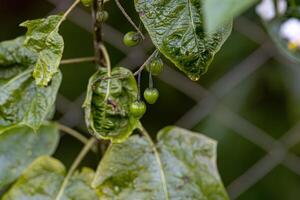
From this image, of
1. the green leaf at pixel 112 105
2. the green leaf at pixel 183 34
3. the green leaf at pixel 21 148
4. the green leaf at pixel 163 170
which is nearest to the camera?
the green leaf at pixel 183 34

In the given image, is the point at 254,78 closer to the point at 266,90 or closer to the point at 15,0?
the point at 266,90

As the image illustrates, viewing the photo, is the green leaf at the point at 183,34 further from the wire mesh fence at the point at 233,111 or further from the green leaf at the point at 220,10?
the wire mesh fence at the point at 233,111

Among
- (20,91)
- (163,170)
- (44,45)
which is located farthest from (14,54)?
(163,170)

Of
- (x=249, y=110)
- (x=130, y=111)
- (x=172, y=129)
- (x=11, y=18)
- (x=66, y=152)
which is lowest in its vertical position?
(x=66, y=152)

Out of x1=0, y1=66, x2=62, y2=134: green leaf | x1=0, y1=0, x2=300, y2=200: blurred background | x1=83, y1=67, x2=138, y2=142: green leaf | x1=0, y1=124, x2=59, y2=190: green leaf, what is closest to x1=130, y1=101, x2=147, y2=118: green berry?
x1=83, y1=67, x2=138, y2=142: green leaf

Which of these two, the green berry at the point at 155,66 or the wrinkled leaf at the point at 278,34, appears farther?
the wrinkled leaf at the point at 278,34

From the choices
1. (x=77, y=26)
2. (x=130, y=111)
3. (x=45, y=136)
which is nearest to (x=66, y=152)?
(x=77, y=26)

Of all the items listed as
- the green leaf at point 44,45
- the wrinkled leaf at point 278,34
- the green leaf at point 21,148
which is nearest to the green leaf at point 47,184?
the green leaf at point 21,148
